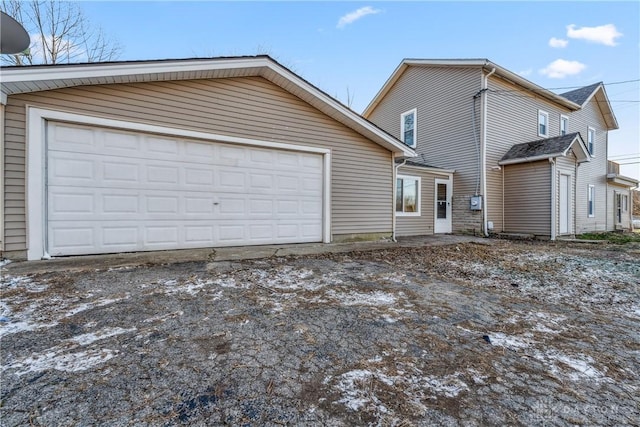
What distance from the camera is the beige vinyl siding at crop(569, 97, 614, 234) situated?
13.5 meters

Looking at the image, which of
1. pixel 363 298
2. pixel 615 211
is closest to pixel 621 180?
pixel 615 211

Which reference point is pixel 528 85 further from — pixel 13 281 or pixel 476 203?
pixel 13 281

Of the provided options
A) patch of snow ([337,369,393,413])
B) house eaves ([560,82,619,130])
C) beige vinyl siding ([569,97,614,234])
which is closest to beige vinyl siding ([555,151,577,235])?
beige vinyl siding ([569,97,614,234])

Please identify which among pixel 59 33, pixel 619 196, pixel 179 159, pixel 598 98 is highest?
pixel 59 33

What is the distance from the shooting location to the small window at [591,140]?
1467 cm

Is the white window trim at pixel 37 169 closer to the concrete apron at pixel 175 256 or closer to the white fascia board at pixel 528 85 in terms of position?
the concrete apron at pixel 175 256

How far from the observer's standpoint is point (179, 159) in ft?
19.0

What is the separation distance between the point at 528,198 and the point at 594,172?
733 cm

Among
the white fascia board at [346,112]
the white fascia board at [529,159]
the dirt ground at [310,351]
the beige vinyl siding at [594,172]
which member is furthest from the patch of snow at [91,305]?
the beige vinyl siding at [594,172]

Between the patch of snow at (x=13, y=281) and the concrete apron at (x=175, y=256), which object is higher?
the concrete apron at (x=175, y=256)

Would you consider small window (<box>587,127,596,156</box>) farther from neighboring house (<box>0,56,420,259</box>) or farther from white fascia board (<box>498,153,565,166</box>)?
neighboring house (<box>0,56,420,259</box>)

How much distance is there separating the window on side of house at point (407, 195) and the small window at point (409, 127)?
11.2 ft

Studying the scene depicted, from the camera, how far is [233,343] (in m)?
2.29

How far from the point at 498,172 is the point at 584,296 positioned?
8.57 metres
